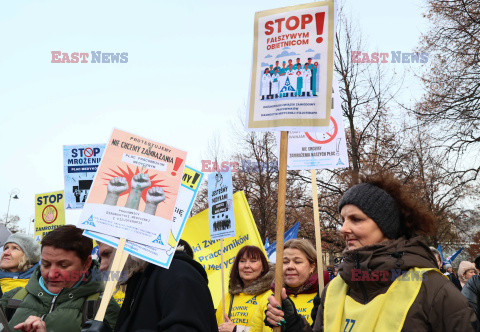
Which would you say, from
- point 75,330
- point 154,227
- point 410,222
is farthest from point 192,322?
point 410,222

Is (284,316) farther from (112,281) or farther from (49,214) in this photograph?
(49,214)

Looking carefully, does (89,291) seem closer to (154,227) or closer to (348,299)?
(154,227)

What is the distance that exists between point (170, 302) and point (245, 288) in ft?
9.96

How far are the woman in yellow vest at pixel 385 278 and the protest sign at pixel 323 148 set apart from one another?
245 cm

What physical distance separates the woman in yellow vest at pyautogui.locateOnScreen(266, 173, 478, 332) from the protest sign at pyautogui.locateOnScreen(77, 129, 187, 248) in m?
1.00

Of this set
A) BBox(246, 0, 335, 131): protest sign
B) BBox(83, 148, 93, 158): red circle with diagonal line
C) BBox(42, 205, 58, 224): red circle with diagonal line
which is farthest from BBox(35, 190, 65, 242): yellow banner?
BBox(246, 0, 335, 131): protest sign

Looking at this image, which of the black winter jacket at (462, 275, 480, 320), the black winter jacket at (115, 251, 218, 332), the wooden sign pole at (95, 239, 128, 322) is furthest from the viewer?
the black winter jacket at (462, 275, 480, 320)

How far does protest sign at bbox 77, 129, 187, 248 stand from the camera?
2869 mm

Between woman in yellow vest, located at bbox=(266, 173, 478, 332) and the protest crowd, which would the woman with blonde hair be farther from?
woman in yellow vest, located at bbox=(266, 173, 478, 332)

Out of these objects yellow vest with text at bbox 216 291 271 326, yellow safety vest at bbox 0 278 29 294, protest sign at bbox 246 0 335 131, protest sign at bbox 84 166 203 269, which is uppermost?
protest sign at bbox 246 0 335 131

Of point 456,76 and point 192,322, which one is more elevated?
point 456,76

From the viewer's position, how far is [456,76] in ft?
41.9

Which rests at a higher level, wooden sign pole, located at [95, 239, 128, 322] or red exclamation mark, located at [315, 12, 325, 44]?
red exclamation mark, located at [315, 12, 325, 44]

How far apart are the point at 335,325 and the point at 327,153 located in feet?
10.2
